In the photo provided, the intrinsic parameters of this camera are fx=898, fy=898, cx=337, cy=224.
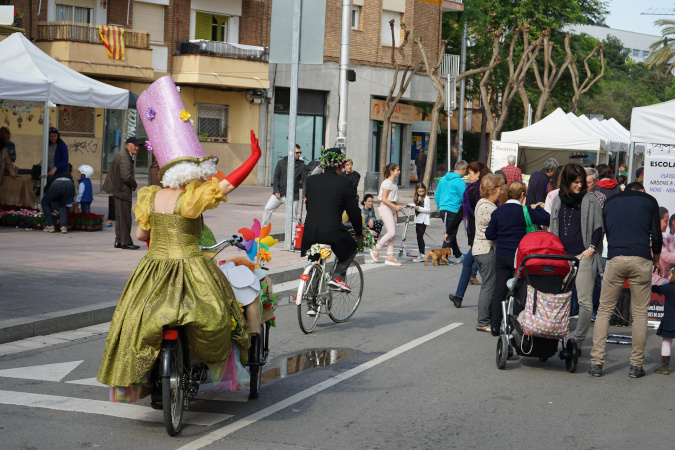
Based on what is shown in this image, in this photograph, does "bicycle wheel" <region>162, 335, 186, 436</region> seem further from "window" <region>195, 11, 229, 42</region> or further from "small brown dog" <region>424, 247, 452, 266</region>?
"window" <region>195, 11, 229, 42</region>

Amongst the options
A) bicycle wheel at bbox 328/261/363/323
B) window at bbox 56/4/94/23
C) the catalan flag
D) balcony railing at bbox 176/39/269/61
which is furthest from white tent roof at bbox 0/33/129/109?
balcony railing at bbox 176/39/269/61

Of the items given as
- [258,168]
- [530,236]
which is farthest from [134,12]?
[530,236]

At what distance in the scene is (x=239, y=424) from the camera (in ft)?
20.0

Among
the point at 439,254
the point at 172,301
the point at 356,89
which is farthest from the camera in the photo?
the point at 356,89

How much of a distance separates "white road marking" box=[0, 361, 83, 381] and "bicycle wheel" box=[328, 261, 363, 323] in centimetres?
312

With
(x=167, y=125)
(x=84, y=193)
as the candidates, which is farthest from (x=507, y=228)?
(x=84, y=193)

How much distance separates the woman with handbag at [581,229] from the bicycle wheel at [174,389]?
13.8 feet

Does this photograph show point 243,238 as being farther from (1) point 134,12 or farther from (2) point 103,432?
(1) point 134,12

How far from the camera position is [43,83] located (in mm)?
16812

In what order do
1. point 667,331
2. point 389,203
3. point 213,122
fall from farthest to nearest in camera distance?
point 213,122
point 389,203
point 667,331

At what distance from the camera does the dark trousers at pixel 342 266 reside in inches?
386

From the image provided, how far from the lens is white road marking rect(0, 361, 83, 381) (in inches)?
285

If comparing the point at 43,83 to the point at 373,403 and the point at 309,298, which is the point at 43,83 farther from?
the point at 373,403

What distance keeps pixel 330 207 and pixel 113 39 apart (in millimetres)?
23653
